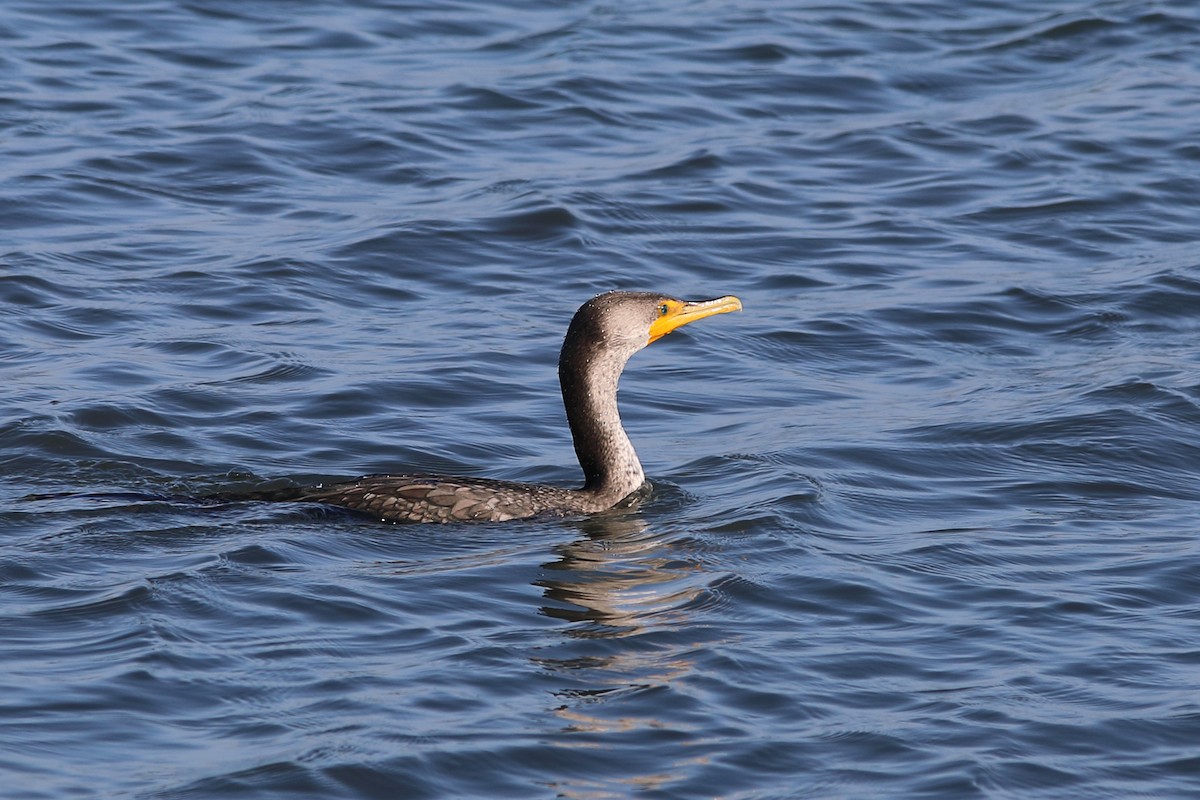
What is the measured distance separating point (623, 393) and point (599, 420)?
2.11m

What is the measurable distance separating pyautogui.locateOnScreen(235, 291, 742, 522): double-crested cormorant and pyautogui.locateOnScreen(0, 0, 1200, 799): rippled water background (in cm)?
15

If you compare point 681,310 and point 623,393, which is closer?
point 681,310

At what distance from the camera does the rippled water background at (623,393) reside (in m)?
6.87

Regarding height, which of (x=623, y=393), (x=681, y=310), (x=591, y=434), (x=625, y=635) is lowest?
(x=623, y=393)

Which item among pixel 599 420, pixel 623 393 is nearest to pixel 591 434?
pixel 599 420

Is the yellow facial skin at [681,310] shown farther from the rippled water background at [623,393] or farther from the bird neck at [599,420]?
the rippled water background at [623,393]

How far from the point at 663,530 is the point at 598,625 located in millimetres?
1350

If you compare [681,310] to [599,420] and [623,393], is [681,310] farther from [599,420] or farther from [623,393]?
[623,393]

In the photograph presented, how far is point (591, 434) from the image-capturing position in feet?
31.1

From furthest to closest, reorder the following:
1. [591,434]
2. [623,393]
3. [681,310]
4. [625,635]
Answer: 1. [623,393]
2. [681,310]
3. [591,434]
4. [625,635]

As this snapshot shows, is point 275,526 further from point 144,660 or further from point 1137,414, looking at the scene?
point 1137,414

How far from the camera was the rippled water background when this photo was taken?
687 cm

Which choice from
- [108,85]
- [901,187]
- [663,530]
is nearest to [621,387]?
[663,530]

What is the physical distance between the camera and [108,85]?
55.6 feet
